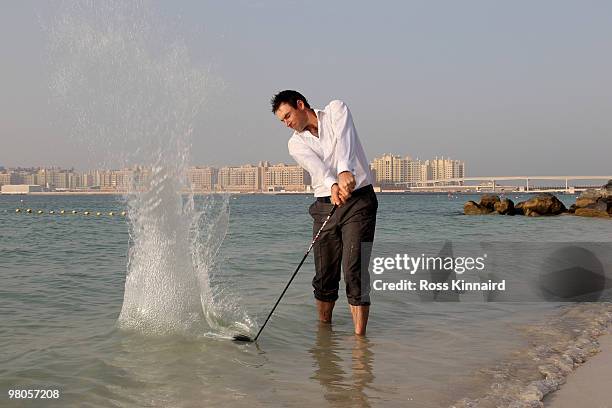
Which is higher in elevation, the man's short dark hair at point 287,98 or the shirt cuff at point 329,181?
the man's short dark hair at point 287,98

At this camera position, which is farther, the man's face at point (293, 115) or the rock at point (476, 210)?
the rock at point (476, 210)

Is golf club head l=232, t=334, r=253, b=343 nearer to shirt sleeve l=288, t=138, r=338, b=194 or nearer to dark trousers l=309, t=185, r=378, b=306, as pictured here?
dark trousers l=309, t=185, r=378, b=306

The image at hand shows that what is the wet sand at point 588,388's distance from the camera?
12.4ft

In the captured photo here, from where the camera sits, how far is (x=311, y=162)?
505 cm

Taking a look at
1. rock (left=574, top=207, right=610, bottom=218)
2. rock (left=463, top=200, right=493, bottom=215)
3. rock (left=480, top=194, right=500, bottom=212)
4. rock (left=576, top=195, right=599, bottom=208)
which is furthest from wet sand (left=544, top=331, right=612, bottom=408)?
rock (left=480, top=194, right=500, bottom=212)

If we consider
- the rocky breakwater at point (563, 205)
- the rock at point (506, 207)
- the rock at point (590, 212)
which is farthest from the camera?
the rock at point (506, 207)

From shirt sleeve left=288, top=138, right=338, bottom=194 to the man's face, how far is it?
165 millimetres

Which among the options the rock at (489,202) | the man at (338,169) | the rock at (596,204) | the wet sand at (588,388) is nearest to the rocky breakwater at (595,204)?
the rock at (596,204)

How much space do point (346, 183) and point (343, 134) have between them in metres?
0.48

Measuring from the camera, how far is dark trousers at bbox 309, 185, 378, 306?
201 inches

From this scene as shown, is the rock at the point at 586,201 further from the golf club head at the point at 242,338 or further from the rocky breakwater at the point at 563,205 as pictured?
the golf club head at the point at 242,338

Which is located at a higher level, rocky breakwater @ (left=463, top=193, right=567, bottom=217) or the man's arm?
the man's arm

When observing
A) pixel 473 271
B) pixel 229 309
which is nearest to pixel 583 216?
pixel 473 271

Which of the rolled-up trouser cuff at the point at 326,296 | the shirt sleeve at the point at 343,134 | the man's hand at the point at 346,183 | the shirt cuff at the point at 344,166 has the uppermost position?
the shirt sleeve at the point at 343,134
